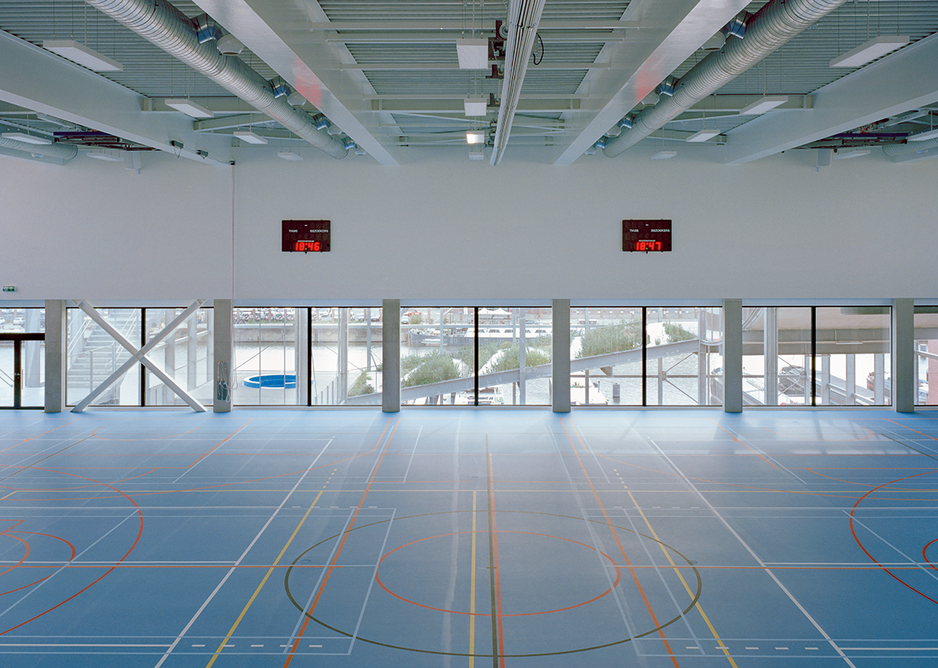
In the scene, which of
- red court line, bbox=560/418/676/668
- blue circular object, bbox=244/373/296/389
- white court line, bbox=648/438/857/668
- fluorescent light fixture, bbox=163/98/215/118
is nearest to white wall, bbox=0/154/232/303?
blue circular object, bbox=244/373/296/389

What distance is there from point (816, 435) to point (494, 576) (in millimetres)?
10206

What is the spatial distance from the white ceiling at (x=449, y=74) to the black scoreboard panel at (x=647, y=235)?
2.15m

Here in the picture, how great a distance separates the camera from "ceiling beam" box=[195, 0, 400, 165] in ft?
22.9

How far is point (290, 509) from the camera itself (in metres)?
9.43

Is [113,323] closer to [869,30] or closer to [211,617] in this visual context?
[211,617]

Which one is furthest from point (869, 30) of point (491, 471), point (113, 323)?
point (113, 323)

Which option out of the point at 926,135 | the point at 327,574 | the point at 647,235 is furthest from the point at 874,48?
the point at 647,235

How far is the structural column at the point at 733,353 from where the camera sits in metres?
16.9

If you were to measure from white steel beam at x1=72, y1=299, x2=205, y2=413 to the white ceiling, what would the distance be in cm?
391

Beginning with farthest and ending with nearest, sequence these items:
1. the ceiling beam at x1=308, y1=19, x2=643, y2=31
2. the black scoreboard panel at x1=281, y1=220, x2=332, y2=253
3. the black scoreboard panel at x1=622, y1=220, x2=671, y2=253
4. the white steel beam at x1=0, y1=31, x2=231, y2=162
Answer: the black scoreboard panel at x1=281, y1=220, x2=332, y2=253 < the black scoreboard panel at x1=622, y1=220, x2=671, y2=253 < the white steel beam at x1=0, y1=31, x2=231, y2=162 < the ceiling beam at x1=308, y1=19, x2=643, y2=31

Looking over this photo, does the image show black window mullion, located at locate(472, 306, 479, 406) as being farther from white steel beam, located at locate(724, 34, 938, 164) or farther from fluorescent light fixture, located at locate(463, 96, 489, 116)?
fluorescent light fixture, located at locate(463, 96, 489, 116)

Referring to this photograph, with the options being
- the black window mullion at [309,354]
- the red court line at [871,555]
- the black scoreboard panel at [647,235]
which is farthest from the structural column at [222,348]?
the red court line at [871,555]

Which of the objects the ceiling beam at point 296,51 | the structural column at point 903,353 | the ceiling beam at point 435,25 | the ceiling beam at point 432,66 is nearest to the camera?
the ceiling beam at point 296,51

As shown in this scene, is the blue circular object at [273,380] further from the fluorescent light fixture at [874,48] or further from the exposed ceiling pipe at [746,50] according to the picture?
the fluorescent light fixture at [874,48]
